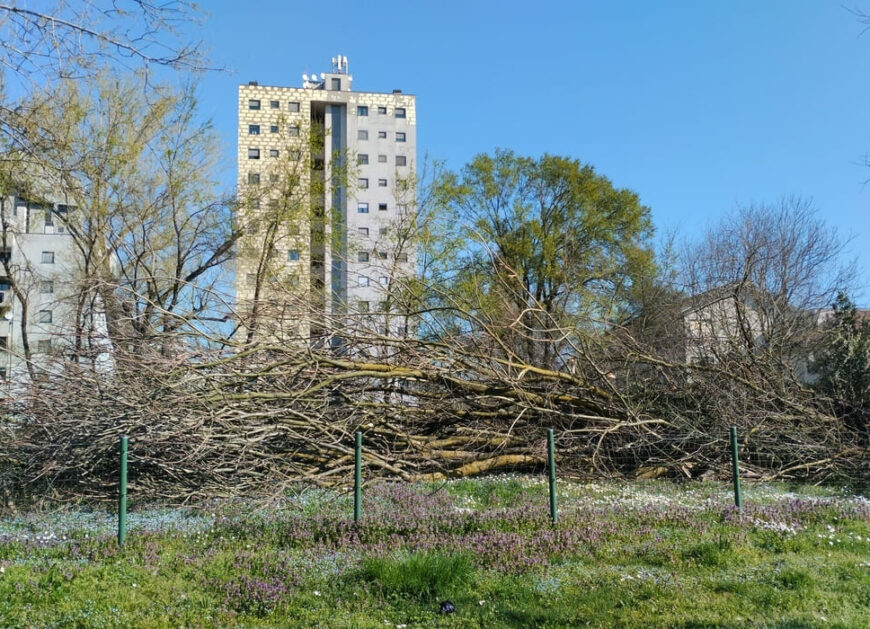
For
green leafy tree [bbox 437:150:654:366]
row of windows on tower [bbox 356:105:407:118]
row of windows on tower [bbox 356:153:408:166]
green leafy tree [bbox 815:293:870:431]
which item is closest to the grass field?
green leafy tree [bbox 815:293:870:431]

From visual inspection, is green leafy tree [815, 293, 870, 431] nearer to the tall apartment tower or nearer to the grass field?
the grass field

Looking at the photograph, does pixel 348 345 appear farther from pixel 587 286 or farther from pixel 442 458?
pixel 587 286

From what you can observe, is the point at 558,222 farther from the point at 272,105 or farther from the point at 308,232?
the point at 272,105

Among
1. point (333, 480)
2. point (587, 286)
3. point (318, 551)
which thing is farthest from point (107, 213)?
point (587, 286)

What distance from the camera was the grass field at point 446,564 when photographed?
17.4 feet

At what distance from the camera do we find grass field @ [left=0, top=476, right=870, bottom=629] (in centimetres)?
531

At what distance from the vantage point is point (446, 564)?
19.6ft

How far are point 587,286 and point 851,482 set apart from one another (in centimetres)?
1964

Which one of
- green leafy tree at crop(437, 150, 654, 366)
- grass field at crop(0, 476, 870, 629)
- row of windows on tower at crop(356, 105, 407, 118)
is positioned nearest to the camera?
grass field at crop(0, 476, 870, 629)

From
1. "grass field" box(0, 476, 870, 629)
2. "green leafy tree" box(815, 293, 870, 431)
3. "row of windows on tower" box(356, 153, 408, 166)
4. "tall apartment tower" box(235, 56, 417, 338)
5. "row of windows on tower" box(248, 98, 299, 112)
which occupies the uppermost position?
"row of windows on tower" box(248, 98, 299, 112)

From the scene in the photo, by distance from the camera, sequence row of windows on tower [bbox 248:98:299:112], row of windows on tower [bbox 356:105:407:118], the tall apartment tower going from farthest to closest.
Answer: row of windows on tower [bbox 356:105:407:118]
row of windows on tower [bbox 248:98:299:112]
the tall apartment tower

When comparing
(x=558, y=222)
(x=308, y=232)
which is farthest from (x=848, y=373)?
(x=558, y=222)

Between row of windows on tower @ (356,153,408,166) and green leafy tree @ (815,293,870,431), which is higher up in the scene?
row of windows on tower @ (356,153,408,166)

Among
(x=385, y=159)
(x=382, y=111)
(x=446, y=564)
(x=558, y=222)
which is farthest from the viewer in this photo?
(x=382, y=111)
